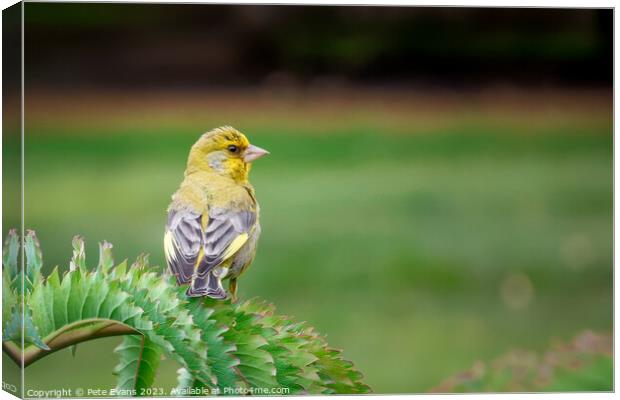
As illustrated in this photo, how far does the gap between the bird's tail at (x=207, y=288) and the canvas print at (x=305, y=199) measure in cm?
2

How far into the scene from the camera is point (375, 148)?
781cm

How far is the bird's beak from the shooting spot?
25.0ft

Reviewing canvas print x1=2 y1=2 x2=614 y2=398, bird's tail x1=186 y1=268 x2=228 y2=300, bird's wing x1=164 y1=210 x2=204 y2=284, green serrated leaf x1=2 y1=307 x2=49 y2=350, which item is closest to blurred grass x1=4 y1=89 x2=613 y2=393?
canvas print x1=2 y1=2 x2=614 y2=398

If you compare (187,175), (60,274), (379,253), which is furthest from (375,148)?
(60,274)

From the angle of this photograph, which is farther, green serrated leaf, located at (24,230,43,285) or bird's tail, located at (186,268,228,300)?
green serrated leaf, located at (24,230,43,285)

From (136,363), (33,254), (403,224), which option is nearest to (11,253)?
(33,254)

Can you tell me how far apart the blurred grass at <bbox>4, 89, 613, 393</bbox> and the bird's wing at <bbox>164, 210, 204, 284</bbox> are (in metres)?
0.12

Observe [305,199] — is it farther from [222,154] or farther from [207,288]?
[207,288]

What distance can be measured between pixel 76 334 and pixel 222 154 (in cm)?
146

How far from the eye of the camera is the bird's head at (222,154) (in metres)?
7.59

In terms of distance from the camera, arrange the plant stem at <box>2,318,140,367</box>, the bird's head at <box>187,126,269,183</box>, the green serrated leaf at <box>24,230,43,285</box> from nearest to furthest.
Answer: the plant stem at <box>2,318,140,367</box>
the green serrated leaf at <box>24,230,43,285</box>
the bird's head at <box>187,126,269,183</box>

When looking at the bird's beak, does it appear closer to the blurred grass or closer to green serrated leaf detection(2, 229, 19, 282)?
the blurred grass

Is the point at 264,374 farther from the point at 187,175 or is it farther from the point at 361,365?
the point at 187,175

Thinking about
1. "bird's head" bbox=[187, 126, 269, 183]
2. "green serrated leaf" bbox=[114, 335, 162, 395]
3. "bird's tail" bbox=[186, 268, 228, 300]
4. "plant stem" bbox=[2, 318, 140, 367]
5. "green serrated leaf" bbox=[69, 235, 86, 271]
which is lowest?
"green serrated leaf" bbox=[114, 335, 162, 395]
